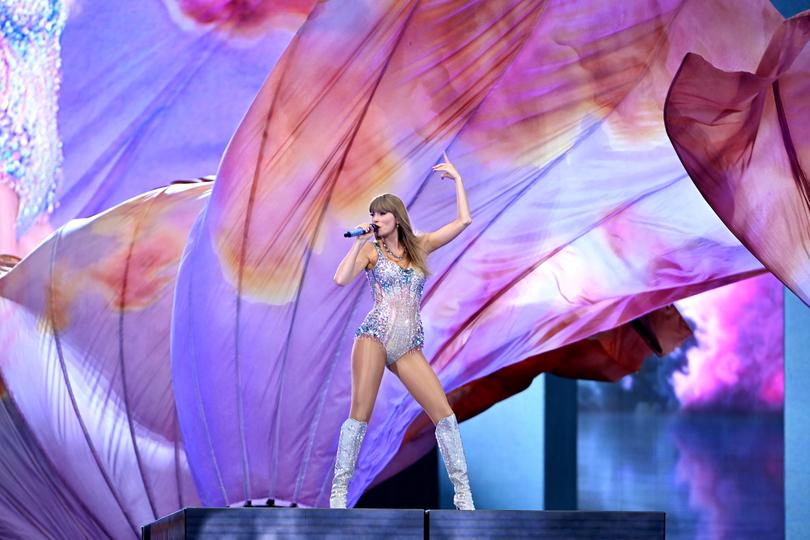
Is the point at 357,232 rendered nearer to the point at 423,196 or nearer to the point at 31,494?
the point at 423,196

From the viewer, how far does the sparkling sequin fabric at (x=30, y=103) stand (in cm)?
736

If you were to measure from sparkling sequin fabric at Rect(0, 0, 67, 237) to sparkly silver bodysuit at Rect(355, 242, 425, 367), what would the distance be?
3320mm

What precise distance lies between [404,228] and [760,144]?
9.31ft

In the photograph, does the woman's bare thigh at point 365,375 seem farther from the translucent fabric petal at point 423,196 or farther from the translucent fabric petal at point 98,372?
the translucent fabric petal at point 98,372

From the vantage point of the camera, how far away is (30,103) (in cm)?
738

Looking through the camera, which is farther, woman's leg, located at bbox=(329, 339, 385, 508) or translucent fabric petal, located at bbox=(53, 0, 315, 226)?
translucent fabric petal, located at bbox=(53, 0, 315, 226)

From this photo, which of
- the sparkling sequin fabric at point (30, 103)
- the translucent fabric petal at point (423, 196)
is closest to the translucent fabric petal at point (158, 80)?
the sparkling sequin fabric at point (30, 103)

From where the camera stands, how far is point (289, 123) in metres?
6.84

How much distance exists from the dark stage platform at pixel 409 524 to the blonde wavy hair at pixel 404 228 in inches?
46.1

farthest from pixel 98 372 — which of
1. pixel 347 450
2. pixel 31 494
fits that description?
pixel 347 450

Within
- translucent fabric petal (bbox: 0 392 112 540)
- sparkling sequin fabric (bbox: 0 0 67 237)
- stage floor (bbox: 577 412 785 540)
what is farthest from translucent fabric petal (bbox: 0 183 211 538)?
stage floor (bbox: 577 412 785 540)

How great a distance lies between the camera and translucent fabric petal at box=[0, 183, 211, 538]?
725cm

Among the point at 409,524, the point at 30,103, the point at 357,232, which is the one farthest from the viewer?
the point at 30,103

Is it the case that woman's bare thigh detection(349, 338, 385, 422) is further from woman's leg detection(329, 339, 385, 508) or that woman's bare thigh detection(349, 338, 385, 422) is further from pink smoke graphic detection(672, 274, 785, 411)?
pink smoke graphic detection(672, 274, 785, 411)
